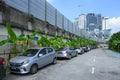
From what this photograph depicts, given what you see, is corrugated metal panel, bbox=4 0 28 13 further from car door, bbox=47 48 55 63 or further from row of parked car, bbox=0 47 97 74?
car door, bbox=47 48 55 63

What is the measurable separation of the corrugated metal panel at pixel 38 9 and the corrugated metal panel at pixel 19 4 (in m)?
1.65

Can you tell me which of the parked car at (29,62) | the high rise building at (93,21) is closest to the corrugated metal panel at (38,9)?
the parked car at (29,62)

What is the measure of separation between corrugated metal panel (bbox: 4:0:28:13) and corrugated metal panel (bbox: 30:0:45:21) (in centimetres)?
165

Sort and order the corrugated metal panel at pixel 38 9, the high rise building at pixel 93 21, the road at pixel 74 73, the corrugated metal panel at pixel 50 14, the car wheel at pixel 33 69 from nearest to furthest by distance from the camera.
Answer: the road at pixel 74 73
the car wheel at pixel 33 69
the corrugated metal panel at pixel 38 9
the corrugated metal panel at pixel 50 14
the high rise building at pixel 93 21

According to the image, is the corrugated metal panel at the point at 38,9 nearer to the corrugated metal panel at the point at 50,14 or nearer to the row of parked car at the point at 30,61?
the corrugated metal panel at the point at 50,14

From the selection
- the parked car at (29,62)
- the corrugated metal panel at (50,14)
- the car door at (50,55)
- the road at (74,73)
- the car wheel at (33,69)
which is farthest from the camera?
the corrugated metal panel at (50,14)

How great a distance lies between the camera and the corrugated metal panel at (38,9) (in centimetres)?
2016

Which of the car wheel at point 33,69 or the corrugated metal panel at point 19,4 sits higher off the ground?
the corrugated metal panel at point 19,4

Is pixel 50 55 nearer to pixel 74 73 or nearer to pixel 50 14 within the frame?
pixel 74 73

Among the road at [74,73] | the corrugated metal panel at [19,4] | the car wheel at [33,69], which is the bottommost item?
the road at [74,73]

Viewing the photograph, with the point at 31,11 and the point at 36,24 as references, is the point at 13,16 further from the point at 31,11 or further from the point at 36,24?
the point at 36,24

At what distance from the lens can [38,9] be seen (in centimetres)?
2200

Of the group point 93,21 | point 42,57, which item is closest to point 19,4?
point 42,57

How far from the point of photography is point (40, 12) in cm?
2269
